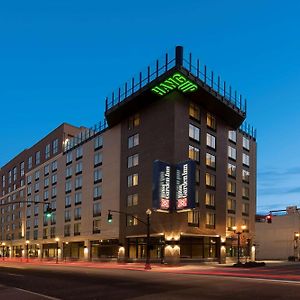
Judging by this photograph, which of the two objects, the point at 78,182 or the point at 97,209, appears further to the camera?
the point at 78,182

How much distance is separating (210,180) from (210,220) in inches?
235

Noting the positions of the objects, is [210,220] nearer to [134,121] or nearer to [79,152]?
[134,121]

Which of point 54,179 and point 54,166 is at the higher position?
point 54,166

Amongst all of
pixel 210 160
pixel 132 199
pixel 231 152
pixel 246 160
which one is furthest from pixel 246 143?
pixel 132 199

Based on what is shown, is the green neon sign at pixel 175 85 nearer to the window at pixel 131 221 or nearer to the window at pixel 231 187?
the window at pixel 131 221

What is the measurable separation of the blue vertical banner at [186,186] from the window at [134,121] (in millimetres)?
12433

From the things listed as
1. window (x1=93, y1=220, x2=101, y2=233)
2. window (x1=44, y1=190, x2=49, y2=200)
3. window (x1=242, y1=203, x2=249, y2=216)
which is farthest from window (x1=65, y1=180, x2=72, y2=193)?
window (x1=242, y1=203, x2=249, y2=216)

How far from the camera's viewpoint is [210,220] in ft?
224

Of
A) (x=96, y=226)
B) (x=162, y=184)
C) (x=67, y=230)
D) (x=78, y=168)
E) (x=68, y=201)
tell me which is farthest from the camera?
(x=68, y=201)

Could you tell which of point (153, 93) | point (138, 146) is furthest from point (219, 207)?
point (153, 93)

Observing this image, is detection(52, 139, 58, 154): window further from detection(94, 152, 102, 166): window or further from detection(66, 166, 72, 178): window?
detection(94, 152, 102, 166): window

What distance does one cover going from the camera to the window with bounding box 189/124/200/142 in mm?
66131

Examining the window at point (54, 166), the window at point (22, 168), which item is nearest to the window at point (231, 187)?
the window at point (54, 166)

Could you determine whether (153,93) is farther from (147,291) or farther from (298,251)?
(298,251)
